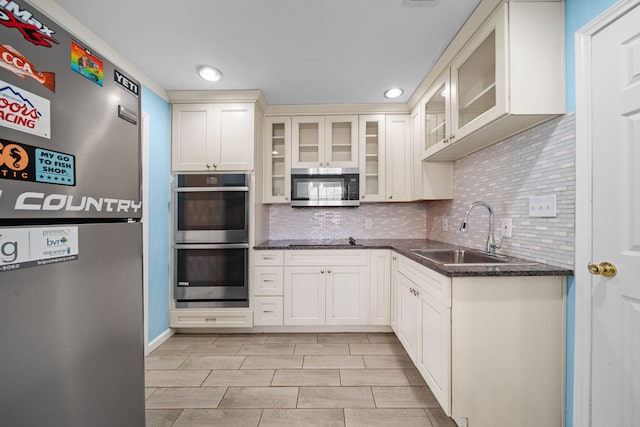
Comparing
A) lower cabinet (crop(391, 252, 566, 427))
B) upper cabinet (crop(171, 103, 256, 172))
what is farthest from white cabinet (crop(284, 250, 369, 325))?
lower cabinet (crop(391, 252, 566, 427))

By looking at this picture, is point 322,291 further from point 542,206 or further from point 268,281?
point 542,206

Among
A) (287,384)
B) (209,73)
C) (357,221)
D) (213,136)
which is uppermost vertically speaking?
(209,73)

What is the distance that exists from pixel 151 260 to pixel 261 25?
2057 mm

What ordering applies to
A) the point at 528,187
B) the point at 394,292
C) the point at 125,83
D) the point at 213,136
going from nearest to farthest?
1. the point at 125,83
2. the point at 528,187
3. the point at 394,292
4. the point at 213,136

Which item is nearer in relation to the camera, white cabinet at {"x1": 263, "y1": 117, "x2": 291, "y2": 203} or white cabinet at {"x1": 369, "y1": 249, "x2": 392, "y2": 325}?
white cabinet at {"x1": 369, "y1": 249, "x2": 392, "y2": 325}

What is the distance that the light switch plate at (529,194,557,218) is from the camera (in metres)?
1.47

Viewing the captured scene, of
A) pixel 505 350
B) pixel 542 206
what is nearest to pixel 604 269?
pixel 542 206

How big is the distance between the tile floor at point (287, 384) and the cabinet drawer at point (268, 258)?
721 mm

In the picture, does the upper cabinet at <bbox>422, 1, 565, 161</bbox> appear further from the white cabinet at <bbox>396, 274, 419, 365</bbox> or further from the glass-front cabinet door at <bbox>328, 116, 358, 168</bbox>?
the glass-front cabinet door at <bbox>328, 116, 358, 168</bbox>

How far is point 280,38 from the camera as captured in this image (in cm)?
183

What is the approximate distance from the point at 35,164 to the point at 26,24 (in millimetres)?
315

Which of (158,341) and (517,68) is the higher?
(517,68)

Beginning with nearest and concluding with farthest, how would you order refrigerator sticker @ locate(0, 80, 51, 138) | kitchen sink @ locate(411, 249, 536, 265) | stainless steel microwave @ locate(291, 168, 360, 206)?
refrigerator sticker @ locate(0, 80, 51, 138) → kitchen sink @ locate(411, 249, 536, 265) → stainless steel microwave @ locate(291, 168, 360, 206)

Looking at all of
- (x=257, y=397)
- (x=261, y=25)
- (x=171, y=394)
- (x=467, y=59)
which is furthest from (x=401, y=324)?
(x=261, y=25)
